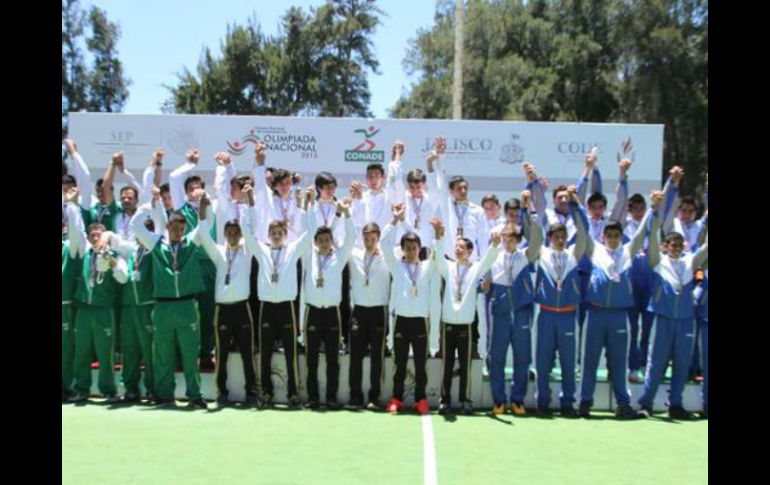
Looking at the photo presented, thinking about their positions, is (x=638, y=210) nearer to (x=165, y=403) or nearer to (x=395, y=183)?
(x=395, y=183)

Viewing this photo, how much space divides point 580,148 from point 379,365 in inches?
208

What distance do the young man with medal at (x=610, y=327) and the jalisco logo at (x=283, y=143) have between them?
494 cm

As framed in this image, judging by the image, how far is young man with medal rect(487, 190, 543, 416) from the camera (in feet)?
27.8

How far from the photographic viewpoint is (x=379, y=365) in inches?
338

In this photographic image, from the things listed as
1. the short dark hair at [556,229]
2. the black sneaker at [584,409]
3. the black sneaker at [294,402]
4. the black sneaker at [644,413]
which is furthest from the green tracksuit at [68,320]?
the black sneaker at [644,413]

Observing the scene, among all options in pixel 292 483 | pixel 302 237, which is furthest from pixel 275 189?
pixel 292 483

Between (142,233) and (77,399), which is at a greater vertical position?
(142,233)

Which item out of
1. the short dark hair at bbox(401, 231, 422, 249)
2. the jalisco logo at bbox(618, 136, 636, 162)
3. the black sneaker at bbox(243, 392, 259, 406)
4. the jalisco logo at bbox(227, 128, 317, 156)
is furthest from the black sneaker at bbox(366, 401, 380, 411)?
the jalisco logo at bbox(618, 136, 636, 162)

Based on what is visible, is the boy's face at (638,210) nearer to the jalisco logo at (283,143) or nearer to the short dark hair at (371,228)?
the short dark hair at (371,228)

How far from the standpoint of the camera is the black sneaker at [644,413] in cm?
843

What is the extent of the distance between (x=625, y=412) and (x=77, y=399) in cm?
588

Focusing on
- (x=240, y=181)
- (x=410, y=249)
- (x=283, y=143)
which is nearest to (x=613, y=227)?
(x=410, y=249)

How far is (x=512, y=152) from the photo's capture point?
12.0 meters
